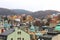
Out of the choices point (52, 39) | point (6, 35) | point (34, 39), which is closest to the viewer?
point (52, 39)

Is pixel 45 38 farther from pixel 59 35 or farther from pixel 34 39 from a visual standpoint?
pixel 34 39

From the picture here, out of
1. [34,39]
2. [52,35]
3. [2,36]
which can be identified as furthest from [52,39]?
[34,39]

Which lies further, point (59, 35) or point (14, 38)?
point (14, 38)

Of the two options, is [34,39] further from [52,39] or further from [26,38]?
[52,39]

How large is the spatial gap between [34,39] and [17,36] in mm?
3114

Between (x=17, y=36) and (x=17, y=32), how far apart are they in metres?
0.30

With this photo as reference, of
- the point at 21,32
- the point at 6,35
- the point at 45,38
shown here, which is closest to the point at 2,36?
the point at 6,35

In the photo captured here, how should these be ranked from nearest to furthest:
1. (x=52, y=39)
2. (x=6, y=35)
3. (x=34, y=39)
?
(x=52, y=39)
(x=6, y=35)
(x=34, y=39)

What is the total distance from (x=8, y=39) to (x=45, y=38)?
252 centimetres

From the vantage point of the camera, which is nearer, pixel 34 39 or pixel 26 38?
pixel 26 38

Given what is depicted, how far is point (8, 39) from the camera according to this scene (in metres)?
15.4

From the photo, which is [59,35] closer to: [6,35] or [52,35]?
[52,35]

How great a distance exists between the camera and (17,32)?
15.5 m

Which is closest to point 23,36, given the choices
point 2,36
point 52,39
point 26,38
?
point 26,38
